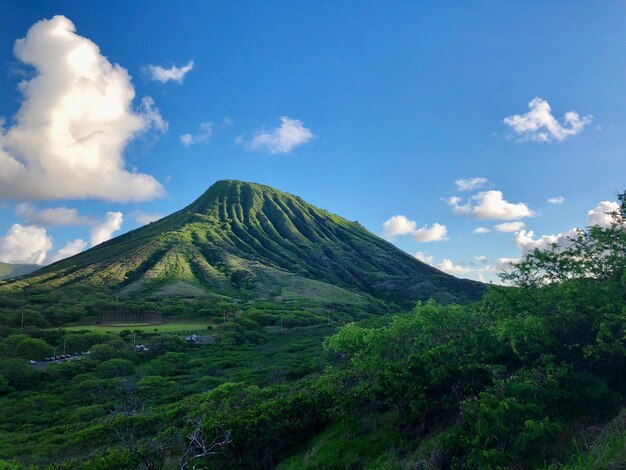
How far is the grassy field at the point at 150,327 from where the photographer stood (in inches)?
4040

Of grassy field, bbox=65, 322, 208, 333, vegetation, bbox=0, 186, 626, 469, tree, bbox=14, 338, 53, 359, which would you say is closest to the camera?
vegetation, bbox=0, 186, 626, 469

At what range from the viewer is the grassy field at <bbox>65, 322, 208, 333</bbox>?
103m

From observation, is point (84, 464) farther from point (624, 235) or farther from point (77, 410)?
point (77, 410)

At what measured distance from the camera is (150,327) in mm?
107625

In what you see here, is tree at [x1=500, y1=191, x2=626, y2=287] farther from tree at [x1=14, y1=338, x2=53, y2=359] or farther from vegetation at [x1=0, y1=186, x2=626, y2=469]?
tree at [x1=14, y1=338, x2=53, y2=359]

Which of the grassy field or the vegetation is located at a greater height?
the vegetation

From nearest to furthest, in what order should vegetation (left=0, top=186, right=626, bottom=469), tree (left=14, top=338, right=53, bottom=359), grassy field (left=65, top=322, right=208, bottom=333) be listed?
vegetation (left=0, top=186, right=626, bottom=469) < tree (left=14, top=338, right=53, bottom=359) < grassy field (left=65, top=322, right=208, bottom=333)

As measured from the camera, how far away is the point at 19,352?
3130 inches

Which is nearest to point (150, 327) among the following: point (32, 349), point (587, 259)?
point (32, 349)

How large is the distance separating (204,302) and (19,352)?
2402 inches

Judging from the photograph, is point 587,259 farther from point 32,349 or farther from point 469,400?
point 32,349


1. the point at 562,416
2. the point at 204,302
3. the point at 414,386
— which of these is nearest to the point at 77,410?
the point at 414,386

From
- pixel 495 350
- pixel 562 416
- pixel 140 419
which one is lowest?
pixel 140 419

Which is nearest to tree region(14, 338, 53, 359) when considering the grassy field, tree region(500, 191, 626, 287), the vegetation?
the grassy field
